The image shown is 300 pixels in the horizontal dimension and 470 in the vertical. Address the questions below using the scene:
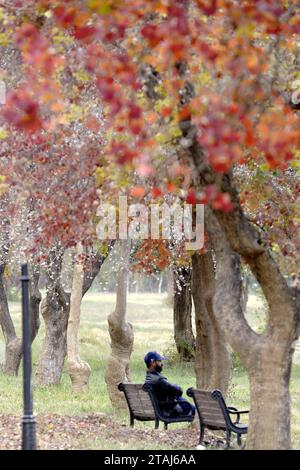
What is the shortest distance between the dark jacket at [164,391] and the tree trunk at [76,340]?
4.89 m

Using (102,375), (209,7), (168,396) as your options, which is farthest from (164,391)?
(102,375)

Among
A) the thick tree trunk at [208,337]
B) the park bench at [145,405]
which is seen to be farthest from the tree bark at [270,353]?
the thick tree trunk at [208,337]

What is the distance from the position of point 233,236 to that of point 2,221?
10638mm

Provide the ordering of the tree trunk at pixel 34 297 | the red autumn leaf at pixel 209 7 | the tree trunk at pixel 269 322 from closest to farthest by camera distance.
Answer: the red autumn leaf at pixel 209 7
the tree trunk at pixel 269 322
the tree trunk at pixel 34 297

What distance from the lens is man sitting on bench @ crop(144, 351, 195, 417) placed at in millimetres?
16094

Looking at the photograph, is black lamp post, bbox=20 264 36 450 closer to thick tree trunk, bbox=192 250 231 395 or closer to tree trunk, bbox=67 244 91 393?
thick tree trunk, bbox=192 250 231 395

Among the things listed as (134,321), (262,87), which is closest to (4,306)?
(262,87)

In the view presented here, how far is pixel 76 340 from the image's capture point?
869 inches

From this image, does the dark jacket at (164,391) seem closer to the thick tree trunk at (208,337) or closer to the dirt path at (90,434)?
the dirt path at (90,434)

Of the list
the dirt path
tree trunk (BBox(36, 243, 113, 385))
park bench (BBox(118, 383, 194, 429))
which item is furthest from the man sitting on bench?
tree trunk (BBox(36, 243, 113, 385))

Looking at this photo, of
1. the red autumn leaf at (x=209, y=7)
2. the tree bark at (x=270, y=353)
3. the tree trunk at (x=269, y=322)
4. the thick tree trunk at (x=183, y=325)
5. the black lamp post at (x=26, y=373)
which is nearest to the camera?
the red autumn leaf at (x=209, y=7)

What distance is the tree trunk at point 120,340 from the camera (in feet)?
63.7

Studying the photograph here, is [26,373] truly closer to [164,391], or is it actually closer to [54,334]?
[164,391]

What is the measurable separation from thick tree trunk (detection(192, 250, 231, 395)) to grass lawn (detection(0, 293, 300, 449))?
4.53ft
